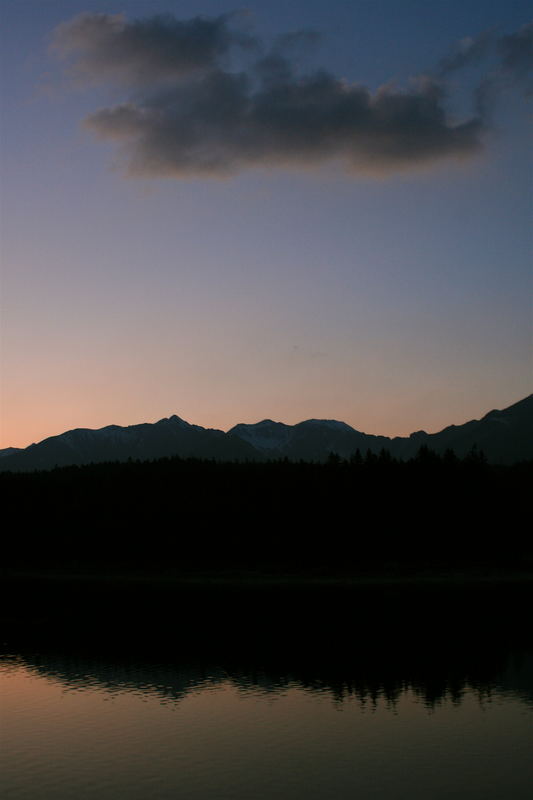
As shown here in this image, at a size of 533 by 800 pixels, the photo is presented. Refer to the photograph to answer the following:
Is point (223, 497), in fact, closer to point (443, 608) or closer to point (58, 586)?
point (58, 586)

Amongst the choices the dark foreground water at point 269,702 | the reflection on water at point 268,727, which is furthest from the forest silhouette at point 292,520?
the reflection on water at point 268,727

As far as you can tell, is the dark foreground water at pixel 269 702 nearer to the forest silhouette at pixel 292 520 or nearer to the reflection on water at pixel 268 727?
the reflection on water at pixel 268 727

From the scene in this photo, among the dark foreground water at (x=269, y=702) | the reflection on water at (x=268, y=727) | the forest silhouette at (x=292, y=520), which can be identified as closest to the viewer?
the reflection on water at (x=268, y=727)

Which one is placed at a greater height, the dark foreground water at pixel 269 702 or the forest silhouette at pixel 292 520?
the forest silhouette at pixel 292 520

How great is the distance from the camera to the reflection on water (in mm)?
36875

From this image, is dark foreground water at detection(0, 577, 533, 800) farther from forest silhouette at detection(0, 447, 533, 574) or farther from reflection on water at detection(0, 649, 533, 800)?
forest silhouette at detection(0, 447, 533, 574)

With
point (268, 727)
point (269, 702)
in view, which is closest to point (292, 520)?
point (269, 702)

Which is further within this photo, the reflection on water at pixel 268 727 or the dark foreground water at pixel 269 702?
the dark foreground water at pixel 269 702

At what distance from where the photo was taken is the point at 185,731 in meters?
47.1

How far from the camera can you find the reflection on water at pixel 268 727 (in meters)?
36.9

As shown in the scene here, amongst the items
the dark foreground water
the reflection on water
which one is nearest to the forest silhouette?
the dark foreground water

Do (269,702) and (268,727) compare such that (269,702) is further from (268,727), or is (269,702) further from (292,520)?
(292,520)

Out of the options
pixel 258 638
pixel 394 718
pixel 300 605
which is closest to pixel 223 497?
pixel 300 605

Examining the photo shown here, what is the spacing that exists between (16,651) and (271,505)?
3900 inches
